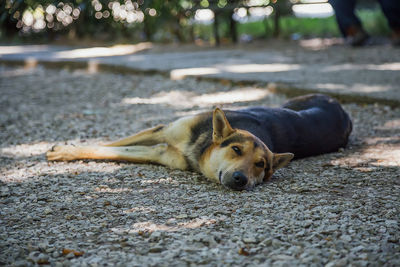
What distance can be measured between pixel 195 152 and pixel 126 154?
2.15 ft

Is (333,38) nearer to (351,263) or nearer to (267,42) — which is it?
(267,42)

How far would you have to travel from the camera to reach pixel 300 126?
14.2 feet

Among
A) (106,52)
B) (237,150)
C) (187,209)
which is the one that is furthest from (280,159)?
(106,52)

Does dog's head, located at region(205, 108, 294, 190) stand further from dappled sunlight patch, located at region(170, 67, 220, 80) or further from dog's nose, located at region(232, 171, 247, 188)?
dappled sunlight patch, located at region(170, 67, 220, 80)

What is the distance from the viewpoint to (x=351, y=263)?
2533 mm

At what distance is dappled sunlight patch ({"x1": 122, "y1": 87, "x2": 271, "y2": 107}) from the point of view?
666cm

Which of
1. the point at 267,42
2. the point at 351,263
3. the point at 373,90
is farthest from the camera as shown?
the point at 267,42

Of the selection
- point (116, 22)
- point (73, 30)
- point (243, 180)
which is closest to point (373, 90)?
point (243, 180)

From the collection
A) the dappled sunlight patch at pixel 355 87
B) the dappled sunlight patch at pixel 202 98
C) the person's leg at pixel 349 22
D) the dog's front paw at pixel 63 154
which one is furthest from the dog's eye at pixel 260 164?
the person's leg at pixel 349 22

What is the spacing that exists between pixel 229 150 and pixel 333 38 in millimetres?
10324

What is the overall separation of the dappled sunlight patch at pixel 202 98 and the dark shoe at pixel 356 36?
400 cm

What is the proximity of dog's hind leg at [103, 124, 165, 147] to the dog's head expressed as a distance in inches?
24.7

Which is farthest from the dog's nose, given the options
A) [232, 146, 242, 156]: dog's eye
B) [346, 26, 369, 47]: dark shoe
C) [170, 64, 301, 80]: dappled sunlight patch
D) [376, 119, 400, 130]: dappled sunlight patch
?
[346, 26, 369, 47]: dark shoe

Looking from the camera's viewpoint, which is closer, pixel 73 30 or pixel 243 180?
pixel 243 180
